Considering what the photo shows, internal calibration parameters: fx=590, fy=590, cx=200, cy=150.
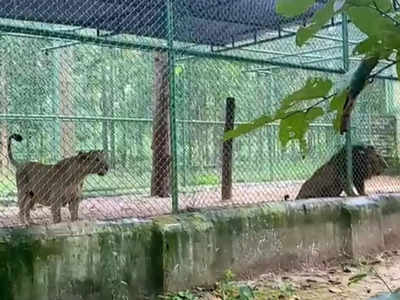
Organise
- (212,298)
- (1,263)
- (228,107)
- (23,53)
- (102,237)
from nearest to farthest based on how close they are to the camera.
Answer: (1,263) < (102,237) < (212,298) < (228,107) < (23,53)

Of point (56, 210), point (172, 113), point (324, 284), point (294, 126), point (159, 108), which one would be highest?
point (159, 108)

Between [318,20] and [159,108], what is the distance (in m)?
7.75

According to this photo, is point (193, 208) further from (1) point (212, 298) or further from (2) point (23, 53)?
(2) point (23, 53)

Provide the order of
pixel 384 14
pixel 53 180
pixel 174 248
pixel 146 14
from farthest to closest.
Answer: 1. pixel 146 14
2. pixel 53 180
3. pixel 174 248
4. pixel 384 14

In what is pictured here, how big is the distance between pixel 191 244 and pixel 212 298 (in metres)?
0.48

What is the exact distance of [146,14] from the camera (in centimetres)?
775

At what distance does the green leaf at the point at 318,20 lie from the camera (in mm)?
720

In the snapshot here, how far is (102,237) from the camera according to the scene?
4504 mm

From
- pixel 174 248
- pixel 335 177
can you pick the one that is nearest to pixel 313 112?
pixel 174 248

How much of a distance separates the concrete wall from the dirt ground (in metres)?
0.15

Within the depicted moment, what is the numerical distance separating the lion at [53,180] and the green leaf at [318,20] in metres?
5.47

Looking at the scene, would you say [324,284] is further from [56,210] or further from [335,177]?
[56,210]

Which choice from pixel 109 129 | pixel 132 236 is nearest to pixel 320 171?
pixel 132 236

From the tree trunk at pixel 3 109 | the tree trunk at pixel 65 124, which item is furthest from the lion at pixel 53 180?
the tree trunk at pixel 65 124
